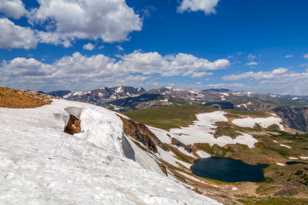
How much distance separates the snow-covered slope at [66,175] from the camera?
14.1 metres

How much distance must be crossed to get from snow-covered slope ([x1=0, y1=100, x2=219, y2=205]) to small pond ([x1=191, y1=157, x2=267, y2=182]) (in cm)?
12547

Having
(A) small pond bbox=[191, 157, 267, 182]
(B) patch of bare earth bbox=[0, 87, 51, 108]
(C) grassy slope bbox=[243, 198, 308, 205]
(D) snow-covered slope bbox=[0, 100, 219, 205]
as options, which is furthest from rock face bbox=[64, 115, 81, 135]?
(A) small pond bbox=[191, 157, 267, 182]

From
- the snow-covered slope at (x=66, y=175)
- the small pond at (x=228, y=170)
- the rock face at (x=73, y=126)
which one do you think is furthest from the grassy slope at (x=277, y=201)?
the snow-covered slope at (x=66, y=175)

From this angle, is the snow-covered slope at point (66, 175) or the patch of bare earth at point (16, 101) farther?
the patch of bare earth at point (16, 101)

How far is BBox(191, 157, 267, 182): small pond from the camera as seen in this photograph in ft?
498

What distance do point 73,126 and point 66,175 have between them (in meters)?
20.4

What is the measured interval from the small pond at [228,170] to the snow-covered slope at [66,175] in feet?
412

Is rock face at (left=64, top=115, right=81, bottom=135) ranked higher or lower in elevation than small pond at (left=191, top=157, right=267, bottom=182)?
higher

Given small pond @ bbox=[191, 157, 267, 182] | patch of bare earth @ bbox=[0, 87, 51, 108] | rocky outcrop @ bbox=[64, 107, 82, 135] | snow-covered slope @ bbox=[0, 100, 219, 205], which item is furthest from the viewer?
small pond @ bbox=[191, 157, 267, 182]

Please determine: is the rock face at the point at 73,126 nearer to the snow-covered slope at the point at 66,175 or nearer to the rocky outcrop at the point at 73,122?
the rocky outcrop at the point at 73,122

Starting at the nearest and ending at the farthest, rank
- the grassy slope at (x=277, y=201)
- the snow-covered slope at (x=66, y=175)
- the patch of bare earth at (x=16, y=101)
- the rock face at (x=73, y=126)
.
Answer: the snow-covered slope at (x=66, y=175)
the rock face at (x=73, y=126)
the patch of bare earth at (x=16, y=101)
the grassy slope at (x=277, y=201)

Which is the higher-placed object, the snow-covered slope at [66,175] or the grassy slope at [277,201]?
the snow-covered slope at [66,175]

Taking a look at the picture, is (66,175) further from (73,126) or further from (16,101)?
(16,101)

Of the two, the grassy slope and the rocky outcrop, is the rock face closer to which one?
the rocky outcrop
